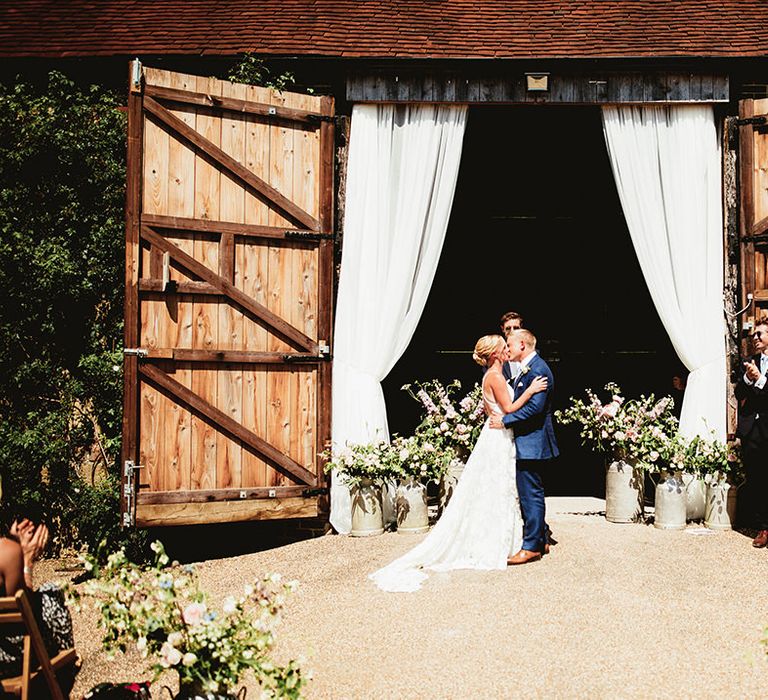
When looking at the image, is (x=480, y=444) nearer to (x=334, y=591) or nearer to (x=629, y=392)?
(x=334, y=591)

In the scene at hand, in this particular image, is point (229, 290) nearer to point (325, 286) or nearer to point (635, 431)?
point (325, 286)

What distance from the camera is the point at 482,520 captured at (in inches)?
225

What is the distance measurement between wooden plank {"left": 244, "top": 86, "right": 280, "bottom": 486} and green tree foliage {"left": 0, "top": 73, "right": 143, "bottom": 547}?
108cm

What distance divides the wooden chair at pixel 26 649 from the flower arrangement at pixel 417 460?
391 centimetres

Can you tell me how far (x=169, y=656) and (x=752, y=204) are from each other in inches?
238

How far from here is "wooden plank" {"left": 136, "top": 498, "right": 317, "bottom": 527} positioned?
5.99m

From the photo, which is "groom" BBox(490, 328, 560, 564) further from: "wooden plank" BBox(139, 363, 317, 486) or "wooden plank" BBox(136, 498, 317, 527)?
"wooden plank" BBox(136, 498, 317, 527)

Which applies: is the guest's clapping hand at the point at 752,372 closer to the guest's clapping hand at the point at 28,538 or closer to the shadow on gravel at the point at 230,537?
the shadow on gravel at the point at 230,537

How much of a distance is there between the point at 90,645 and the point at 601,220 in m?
7.77

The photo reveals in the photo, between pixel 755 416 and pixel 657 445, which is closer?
pixel 755 416

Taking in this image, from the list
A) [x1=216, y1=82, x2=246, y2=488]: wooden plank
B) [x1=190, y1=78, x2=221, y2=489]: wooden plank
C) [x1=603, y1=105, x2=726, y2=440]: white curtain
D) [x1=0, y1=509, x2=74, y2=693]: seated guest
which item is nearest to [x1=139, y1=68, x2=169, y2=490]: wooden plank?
[x1=190, y1=78, x2=221, y2=489]: wooden plank

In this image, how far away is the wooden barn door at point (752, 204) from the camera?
677 cm

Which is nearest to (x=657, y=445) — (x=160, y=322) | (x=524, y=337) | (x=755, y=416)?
(x=755, y=416)

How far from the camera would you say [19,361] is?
662 cm
